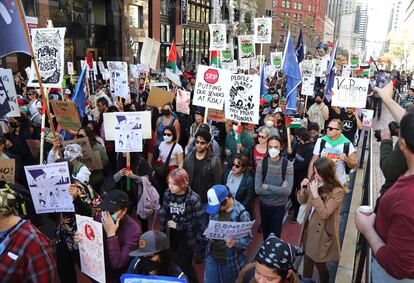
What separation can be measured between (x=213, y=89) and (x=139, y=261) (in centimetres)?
426

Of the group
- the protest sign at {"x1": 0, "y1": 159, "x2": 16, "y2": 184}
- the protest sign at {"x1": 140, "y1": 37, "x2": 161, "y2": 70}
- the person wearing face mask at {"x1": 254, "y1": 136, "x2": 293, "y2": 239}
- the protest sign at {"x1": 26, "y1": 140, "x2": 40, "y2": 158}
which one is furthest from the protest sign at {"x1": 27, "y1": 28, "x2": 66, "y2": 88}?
the protest sign at {"x1": 140, "y1": 37, "x2": 161, "y2": 70}

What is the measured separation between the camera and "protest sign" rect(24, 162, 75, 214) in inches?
161

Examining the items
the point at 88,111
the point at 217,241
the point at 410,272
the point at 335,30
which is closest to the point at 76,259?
the point at 217,241

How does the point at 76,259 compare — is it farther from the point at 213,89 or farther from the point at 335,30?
the point at 335,30

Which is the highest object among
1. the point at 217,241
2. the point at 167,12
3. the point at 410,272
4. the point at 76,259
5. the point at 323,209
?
the point at 167,12

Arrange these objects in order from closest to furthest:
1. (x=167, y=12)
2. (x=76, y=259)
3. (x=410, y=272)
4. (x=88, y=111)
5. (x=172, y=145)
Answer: (x=410, y=272)
(x=76, y=259)
(x=172, y=145)
(x=88, y=111)
(x=167, y=12)

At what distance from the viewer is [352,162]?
5129 millimetres

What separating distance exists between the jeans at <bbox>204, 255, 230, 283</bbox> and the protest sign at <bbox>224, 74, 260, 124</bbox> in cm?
296

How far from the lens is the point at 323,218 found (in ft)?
12.0

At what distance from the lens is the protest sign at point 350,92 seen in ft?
26.4

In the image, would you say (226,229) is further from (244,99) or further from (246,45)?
(246,45)

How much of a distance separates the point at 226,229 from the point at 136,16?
2715 centimetres

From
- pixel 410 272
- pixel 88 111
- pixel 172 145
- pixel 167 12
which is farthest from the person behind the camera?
pixel 167 12

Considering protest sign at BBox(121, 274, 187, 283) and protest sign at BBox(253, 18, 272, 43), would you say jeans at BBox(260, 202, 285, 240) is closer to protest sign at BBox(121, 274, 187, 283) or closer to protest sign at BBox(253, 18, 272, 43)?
protest sign at BBox(121, 274, 187, 283)
